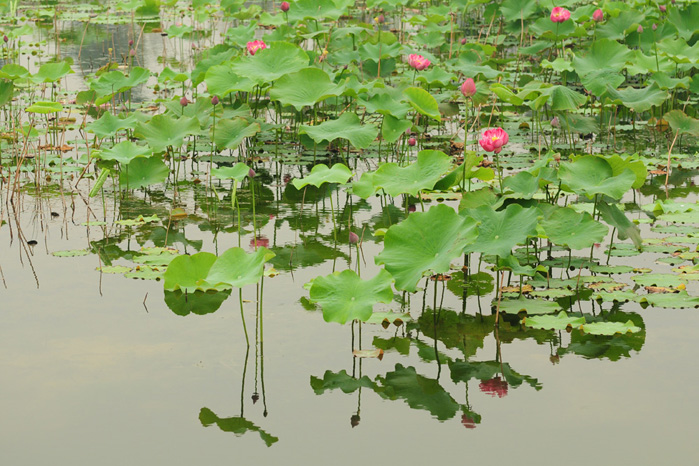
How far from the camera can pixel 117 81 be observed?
4645mm

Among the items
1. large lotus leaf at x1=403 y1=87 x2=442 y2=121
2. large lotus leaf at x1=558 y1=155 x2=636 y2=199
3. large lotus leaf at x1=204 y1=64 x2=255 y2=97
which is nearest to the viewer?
large lotus leaf at x1=558 y1=155 x2=636 y2=199

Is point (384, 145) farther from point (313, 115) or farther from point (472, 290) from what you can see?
point (472, 290)

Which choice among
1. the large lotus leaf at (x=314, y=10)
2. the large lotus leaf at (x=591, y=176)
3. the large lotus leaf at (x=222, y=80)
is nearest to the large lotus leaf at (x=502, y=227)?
the large lotus leaf at (x=591, y=176)

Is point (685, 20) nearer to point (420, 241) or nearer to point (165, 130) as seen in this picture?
point (165, 130)

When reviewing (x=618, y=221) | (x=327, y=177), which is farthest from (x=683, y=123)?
(x=327, y=177)

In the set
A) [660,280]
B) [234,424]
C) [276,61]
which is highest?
[276,61]

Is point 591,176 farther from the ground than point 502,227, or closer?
farther from the ground

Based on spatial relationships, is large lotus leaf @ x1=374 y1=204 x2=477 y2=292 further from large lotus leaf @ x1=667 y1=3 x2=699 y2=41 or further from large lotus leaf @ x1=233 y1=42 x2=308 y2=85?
large lotus leaf @ x1=667 y1=3 x2=699 y2=41

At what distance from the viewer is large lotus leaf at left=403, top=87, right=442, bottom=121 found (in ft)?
12.1

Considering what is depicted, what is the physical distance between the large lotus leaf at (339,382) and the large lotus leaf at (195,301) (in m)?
0.58

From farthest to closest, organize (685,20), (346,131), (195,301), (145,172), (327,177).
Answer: (685,20), (145,172), (346,131), (327,177), (195,301)

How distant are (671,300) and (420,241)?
2.72ft

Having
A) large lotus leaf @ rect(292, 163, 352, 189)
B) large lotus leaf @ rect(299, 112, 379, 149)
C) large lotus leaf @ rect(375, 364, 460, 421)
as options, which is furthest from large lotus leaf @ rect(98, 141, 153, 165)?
large lotus leaf @ rect(375, 364, 460, 421)

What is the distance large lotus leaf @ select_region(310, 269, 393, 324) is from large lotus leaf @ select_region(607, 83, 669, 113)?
213 cm
